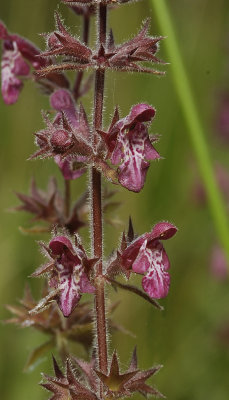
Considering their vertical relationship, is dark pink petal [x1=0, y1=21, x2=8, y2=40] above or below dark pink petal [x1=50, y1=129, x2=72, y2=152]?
above

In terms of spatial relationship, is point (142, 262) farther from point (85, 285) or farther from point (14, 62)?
point (14, 62)

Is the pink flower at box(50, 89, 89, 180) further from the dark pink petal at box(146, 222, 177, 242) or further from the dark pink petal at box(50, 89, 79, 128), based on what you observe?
the dark pink petal at box(146, 222, 177, 242)

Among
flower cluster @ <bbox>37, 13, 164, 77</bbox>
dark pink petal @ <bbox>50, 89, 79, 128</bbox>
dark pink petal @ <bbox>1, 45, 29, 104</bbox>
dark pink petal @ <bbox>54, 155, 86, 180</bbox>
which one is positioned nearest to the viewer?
flower cluster @ <bbox>37, 13, 164, 77</bbox>

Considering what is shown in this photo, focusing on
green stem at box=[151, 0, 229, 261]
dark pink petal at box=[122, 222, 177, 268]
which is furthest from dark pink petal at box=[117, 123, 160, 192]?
green stem at box=[151, 0, 229, 261]

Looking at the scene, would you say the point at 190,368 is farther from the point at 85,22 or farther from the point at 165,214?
the point at 85,22

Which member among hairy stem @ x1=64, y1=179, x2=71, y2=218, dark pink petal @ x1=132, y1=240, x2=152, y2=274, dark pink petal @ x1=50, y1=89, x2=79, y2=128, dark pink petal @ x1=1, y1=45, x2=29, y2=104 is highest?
dark pink petal @ x1=1, y1=45, x2=29, y2=104

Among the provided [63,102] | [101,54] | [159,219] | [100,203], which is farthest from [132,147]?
[159,219]

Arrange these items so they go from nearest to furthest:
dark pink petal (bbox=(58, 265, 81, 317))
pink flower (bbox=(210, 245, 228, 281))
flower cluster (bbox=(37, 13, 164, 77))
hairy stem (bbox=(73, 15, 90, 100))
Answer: dark pink petal (bbox=(58, 265, 81, 317))
flower cluster (bbox=(37, 13, 164, 77))
hairy stem (bbox=(73, 15, 90, 100))
pink flower (bbox=(210, 245, 228, 281))

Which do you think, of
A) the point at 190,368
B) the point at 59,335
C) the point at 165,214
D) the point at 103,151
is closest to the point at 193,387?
the point at 190,368
